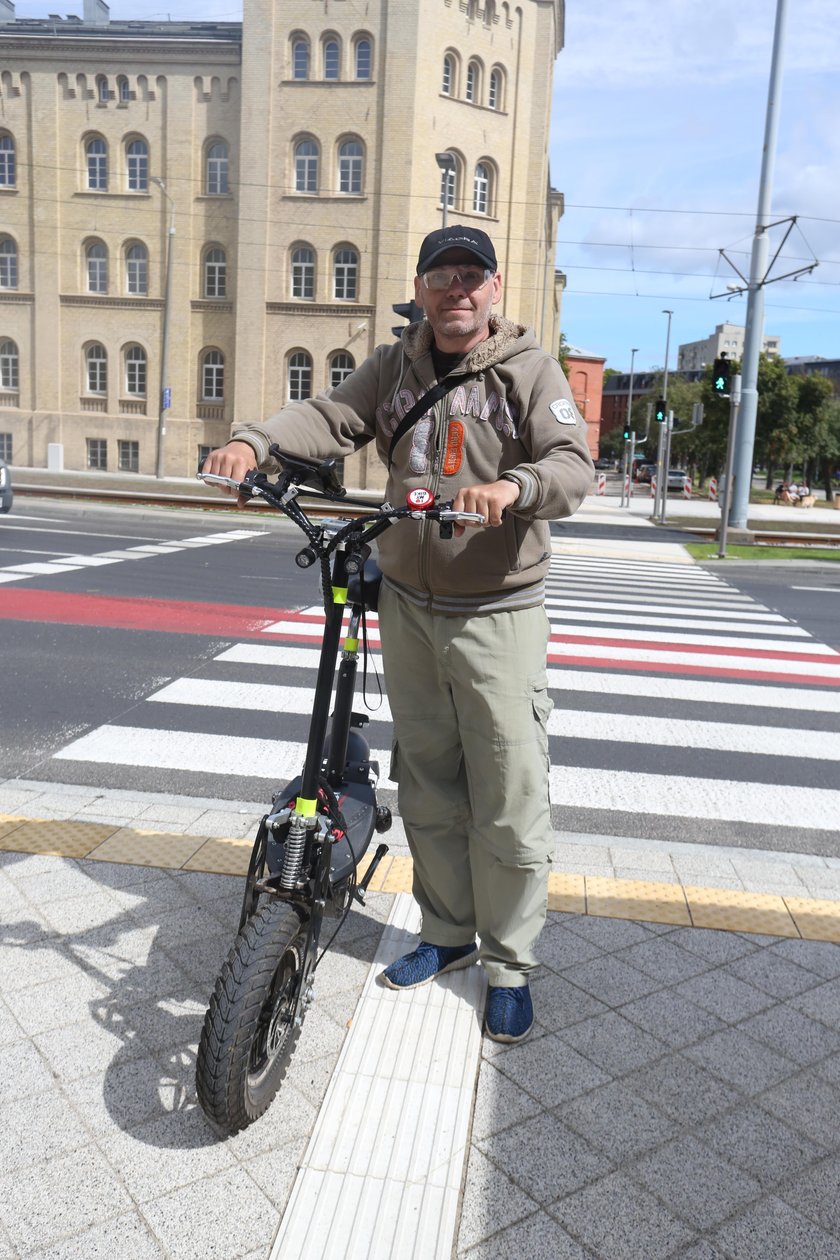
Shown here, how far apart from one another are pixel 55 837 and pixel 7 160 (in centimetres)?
4269

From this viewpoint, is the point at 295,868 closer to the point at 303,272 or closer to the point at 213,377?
the point at 303,272

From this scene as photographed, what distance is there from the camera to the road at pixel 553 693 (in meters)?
5.13

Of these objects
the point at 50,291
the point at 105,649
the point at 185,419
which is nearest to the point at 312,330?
the point at 185,419

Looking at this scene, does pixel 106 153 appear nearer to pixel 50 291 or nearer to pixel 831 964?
pixel 50 291

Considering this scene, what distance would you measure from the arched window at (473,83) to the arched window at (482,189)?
2188 mm

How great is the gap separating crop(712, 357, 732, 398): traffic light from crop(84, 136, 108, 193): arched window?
29.4 metres

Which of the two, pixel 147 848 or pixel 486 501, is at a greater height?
pixel 486 501

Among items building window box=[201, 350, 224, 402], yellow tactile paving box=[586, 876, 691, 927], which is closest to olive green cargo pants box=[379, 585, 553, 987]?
yellow tactile paving box=[586, 876, 691, 927]

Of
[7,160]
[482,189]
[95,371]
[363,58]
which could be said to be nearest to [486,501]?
[363,58]

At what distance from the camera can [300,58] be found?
36781mm

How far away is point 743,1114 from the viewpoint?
2598 mm

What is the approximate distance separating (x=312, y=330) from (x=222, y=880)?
3645 cm

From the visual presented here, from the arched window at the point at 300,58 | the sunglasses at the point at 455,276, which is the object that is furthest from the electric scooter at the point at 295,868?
the arched window at the point at 300,58

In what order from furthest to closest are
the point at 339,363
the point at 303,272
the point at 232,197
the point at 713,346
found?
the point at 713,346 → the point at 232,197 → the point at 339,363 → the point at 303,272
